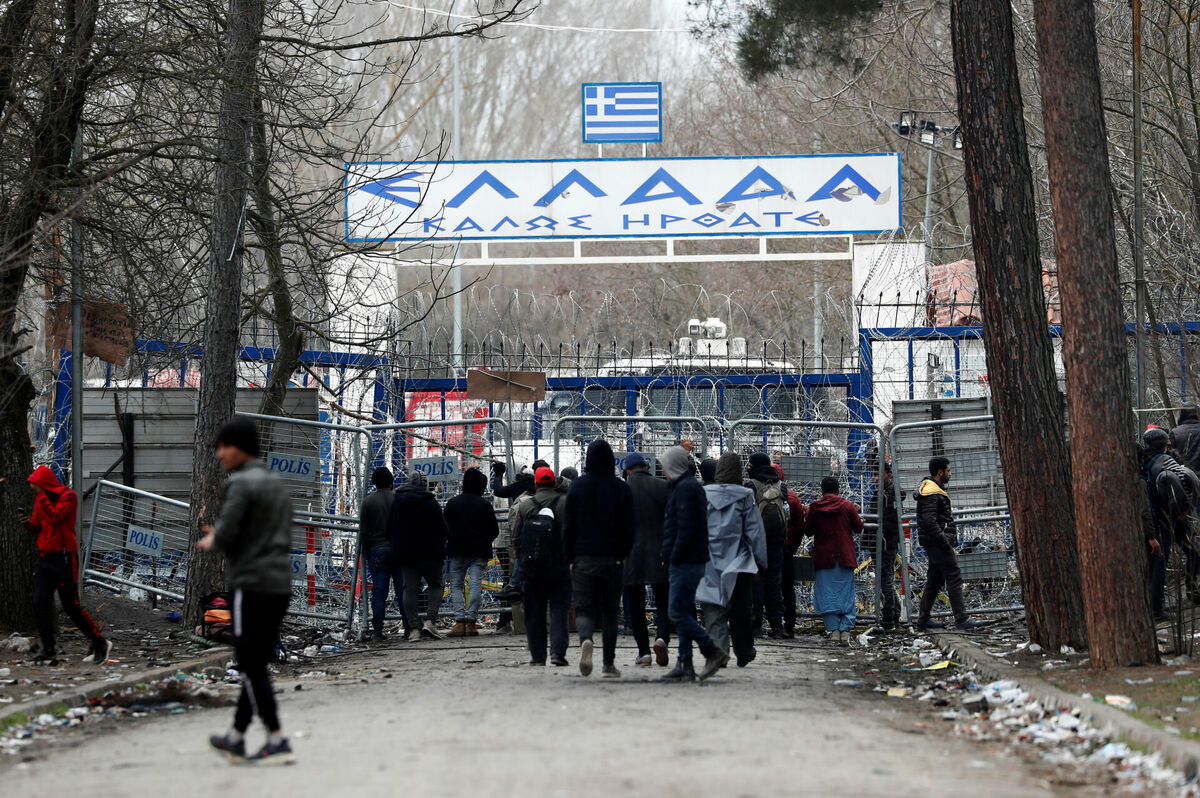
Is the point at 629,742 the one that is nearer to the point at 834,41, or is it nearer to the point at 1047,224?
the point at 834,41

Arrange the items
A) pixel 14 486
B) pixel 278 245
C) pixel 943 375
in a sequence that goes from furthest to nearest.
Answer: pixel 943 375 < pixel 278 245 < pixel 14 486

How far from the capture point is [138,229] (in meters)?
12.6

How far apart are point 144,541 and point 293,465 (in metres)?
1.91

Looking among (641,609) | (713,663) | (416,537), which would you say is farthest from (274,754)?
(416,537)

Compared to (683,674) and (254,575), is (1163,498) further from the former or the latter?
(254,575)

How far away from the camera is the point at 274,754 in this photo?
6.79 metres

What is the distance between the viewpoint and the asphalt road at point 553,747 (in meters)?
6.07

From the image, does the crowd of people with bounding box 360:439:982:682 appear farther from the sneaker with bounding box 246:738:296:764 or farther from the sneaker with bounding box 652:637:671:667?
the sneaker with bounding box 246:738:296:764

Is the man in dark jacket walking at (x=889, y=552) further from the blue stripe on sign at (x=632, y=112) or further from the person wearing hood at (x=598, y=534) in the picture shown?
the blue stripe on sign at (x=632, y=112)

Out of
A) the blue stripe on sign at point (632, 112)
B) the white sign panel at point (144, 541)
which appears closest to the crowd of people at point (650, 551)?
the white sign panel at point (144, 541)

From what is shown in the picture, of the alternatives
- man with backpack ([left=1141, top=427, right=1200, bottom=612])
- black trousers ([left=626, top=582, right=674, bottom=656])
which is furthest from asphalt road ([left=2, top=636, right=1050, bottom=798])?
man with backpack ([left=1141, top=427, right=1200, bottom=612])

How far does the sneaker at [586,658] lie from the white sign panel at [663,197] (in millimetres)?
12920

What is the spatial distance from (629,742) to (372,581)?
24.2ft

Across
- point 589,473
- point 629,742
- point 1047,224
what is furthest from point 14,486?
point 1047,224
